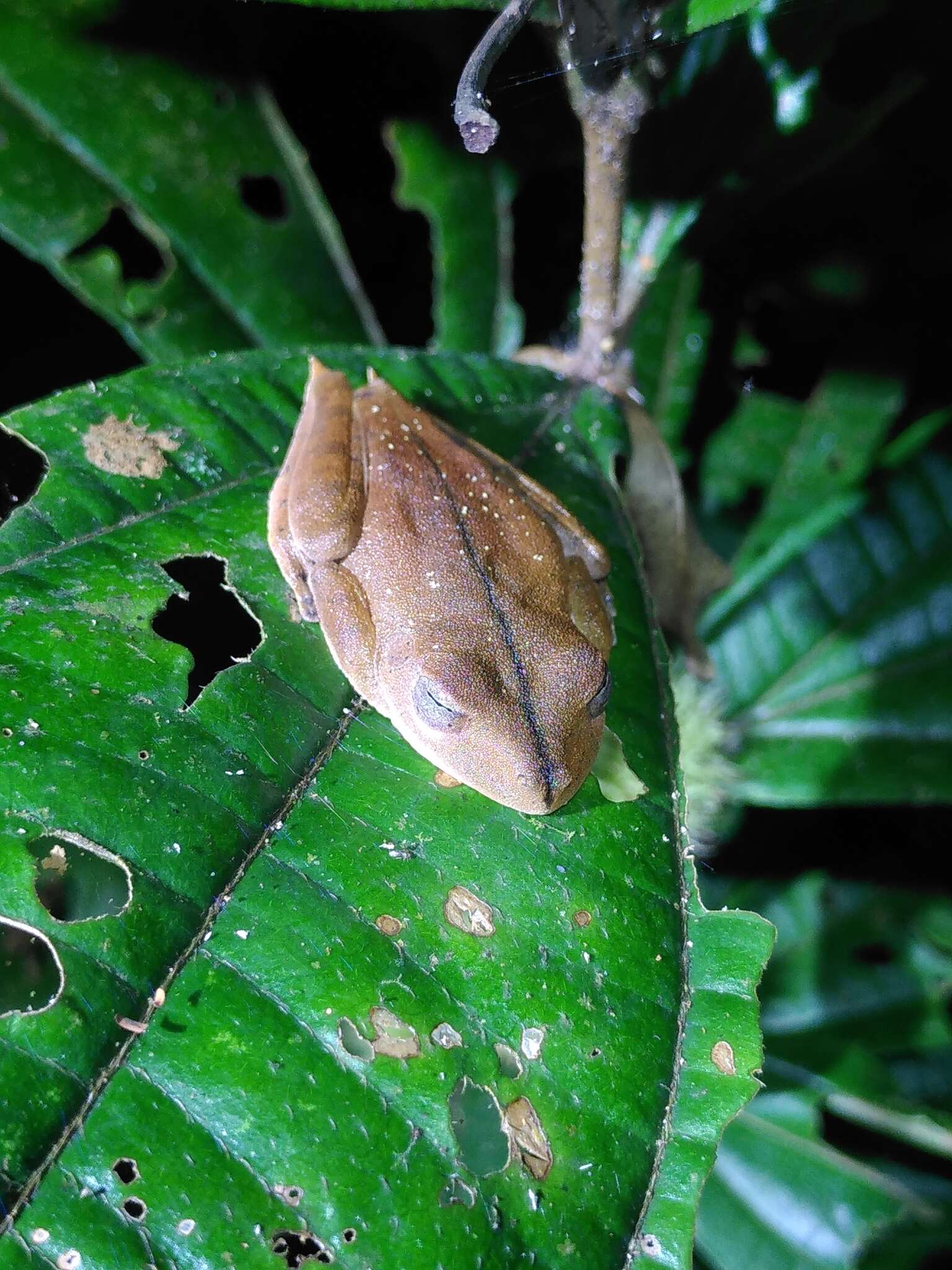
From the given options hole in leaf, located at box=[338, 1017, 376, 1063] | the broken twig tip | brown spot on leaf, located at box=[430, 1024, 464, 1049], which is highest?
the broken twig tip

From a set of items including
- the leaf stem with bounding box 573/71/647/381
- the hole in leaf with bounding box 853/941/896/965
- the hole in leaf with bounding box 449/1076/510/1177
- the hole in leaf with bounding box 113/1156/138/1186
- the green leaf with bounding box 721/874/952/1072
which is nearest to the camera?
the hole in leaf with bounding box 113/1156/138/1186

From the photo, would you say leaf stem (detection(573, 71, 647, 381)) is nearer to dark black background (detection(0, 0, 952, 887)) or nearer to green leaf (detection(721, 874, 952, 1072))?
dark black background (detection(0, 0, 952, 887))

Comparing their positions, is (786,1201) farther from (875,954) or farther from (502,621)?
(502,621)

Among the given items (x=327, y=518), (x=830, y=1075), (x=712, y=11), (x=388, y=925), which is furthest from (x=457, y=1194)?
(x=830, y=1075)

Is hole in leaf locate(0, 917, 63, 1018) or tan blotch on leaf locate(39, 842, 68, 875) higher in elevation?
tan blotch on leaf locate(39, 842, 68, 875)

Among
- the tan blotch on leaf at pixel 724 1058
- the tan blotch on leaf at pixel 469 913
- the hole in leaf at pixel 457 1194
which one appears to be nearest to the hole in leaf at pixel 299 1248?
the hole in leaf at pixel 457 1194

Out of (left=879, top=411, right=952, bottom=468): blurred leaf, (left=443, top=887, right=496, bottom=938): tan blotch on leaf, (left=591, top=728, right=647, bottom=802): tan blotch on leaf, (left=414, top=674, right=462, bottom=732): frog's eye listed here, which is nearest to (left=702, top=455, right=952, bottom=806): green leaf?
(left=879, top=411, right=952, bottom=468): blurred leaf

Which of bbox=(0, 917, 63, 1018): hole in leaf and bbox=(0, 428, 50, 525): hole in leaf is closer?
bbox=(0, 428, 50, 525): hole in leaf

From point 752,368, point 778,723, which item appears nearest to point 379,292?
point 752,368
